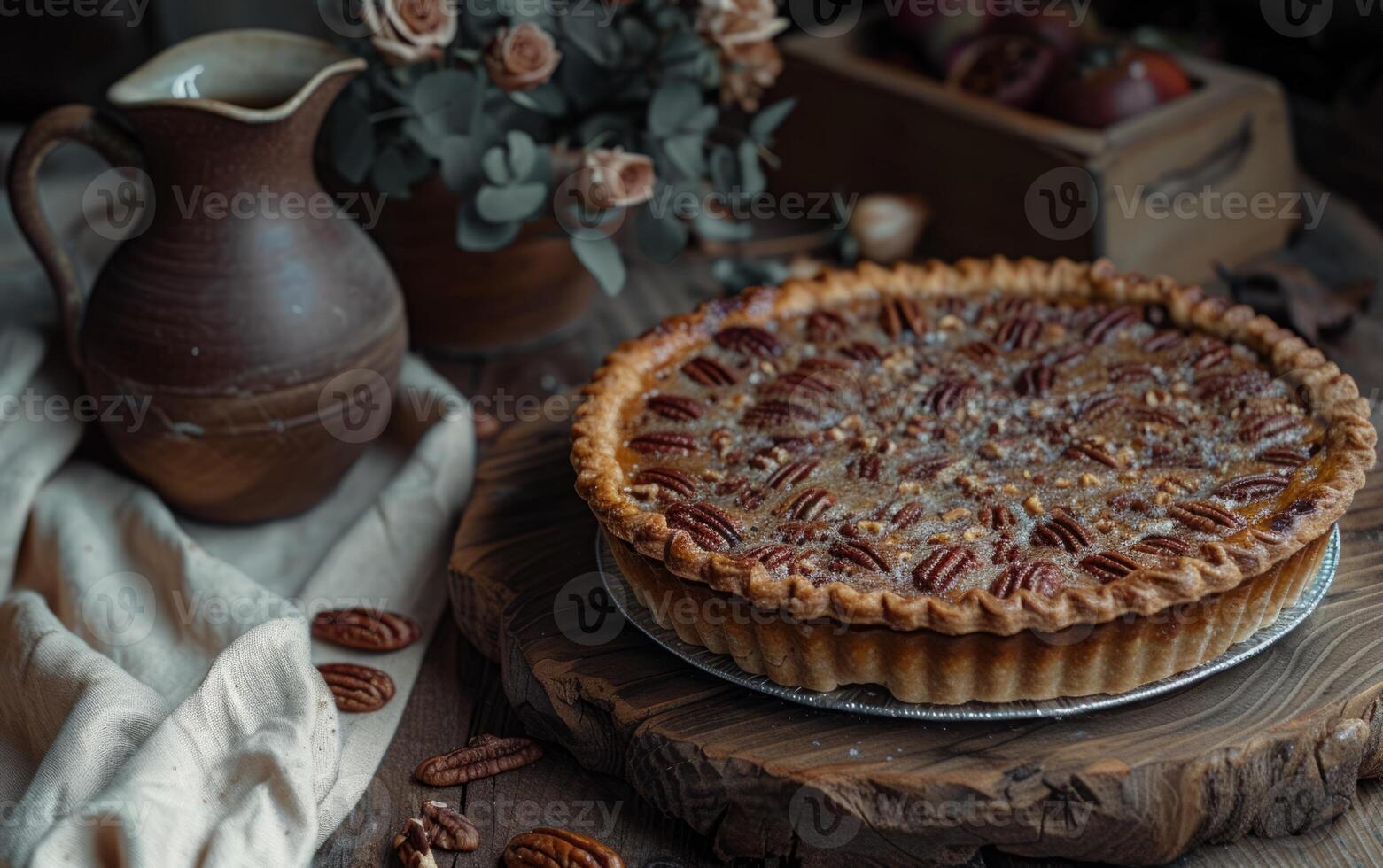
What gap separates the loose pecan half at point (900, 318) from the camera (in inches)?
100

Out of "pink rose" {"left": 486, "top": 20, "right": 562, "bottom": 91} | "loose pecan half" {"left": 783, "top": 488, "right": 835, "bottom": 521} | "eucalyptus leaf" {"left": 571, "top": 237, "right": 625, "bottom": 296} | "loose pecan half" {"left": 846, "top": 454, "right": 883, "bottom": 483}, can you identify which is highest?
"pink rose" {"left": 486, "top": 20, "right": 562, "bottom": 91}

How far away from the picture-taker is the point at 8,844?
173 centimetres

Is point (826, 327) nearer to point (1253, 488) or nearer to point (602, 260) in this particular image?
point (602, 260)

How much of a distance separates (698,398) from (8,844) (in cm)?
129

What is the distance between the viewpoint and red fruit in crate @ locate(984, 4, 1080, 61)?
11.1 ft

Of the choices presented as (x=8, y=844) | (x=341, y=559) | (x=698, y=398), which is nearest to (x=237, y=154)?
(x=341, y=559)

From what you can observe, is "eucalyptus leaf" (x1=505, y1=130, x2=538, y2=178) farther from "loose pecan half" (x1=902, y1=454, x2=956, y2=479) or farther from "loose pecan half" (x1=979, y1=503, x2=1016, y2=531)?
"loose pecan half" (x1=979, y1=503, x2=1016, y2=531)

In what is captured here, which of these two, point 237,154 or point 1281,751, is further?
point 237,154

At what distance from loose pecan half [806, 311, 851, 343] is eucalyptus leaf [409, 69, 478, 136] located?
825 mm

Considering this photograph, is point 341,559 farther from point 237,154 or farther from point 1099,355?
point 1099,355

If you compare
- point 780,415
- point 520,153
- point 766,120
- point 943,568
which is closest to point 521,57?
point 520,153

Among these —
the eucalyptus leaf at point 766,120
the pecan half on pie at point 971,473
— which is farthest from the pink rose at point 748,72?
the pecan half on pie at point 971,473

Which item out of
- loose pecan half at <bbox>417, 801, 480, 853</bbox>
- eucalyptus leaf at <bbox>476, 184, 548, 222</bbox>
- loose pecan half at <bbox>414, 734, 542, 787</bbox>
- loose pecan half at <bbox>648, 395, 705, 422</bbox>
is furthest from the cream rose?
loose pecan half at <bbox>417, 801, 480, 853</bbox>

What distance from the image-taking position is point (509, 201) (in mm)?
2668
